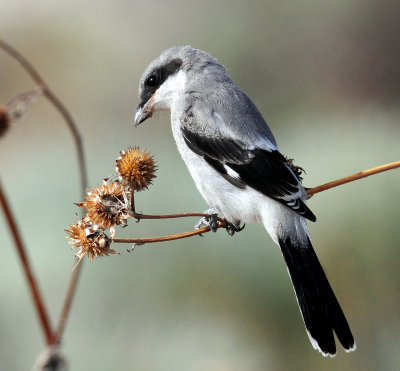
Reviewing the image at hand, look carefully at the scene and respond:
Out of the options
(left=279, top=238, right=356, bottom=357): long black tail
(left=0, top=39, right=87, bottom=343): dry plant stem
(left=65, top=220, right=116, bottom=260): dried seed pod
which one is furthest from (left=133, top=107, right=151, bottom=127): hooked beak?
(left=0, top=39, right=87, bottom=343): dry plant stem

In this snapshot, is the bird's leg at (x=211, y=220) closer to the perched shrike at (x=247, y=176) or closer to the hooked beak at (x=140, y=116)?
the perched shrike at (x=247, y=176)

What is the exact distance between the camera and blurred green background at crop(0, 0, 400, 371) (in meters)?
2.84

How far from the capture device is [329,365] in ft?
9.16

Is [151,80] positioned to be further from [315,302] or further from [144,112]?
[315,302]

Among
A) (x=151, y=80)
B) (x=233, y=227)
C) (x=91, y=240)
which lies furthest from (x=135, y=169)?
(x=151, y=80)

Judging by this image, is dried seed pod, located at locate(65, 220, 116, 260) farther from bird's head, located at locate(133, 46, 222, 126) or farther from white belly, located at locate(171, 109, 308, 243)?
bird's head, located at locate(133, 46, 222, 126)

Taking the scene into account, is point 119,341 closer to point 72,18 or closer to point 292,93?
point 292,93

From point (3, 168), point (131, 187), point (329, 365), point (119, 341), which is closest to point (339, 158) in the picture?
point (329, 365)

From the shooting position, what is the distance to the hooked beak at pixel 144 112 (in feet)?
6.61

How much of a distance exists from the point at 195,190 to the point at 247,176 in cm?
158

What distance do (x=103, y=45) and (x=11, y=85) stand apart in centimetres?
77

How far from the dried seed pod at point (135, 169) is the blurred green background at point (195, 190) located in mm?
1431

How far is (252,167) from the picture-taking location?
1728mm

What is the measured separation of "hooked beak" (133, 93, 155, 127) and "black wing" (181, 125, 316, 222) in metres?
0.24
